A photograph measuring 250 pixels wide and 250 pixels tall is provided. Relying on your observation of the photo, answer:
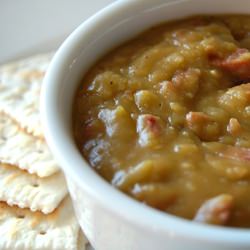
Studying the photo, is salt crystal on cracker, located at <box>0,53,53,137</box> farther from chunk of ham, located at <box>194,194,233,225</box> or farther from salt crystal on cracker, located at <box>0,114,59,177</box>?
chunk of ham, located at <box>194,194,233,225</box>

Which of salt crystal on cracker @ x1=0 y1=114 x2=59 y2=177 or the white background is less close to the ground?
the white background

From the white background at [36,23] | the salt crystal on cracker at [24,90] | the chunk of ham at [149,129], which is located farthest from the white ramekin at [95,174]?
the white background at [36,23]

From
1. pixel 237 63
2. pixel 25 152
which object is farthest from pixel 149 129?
pixel 25 152

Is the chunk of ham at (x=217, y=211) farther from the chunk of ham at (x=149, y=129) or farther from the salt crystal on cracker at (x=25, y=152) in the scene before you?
the salt crystal on cracker at (x=25, y=152)

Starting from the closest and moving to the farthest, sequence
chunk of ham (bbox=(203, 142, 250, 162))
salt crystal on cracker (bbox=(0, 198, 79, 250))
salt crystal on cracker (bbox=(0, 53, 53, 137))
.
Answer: chunk of ham (bbox=(203, 142, 250, 162))
salt crystal on cracker (bbox=(0, 198, 79, 250))
salt crystal on cracker (bbox=(0, 53, 53, 137))

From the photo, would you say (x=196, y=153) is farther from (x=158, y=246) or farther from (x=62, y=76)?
(x=62, y=76)

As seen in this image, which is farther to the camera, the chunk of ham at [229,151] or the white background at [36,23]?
the white background at [36,23]

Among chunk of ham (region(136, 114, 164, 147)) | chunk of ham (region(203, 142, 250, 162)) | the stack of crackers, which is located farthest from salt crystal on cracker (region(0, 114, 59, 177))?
chunk of ham (region(203, 142, 250, 162))

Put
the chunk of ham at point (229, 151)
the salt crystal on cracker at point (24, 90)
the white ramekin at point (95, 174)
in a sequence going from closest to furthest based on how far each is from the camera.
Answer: the white ramekin at point (95, 174)
the chunk of ham at point (229, 151)
the salt crystal on cracker at point (24, 90)
